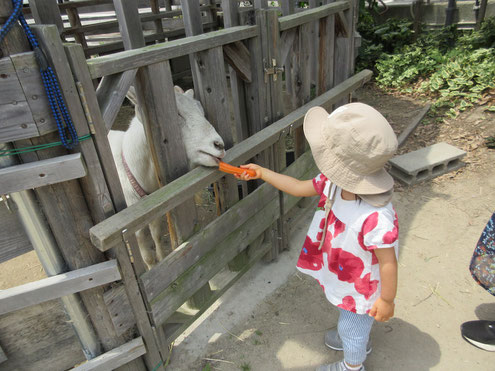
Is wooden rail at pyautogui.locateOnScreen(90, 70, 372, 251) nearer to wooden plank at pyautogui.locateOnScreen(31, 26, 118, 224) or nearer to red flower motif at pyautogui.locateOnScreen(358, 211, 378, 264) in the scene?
wooden plank at pyautogui.locateOnScreen(31, 26, 118, 224)

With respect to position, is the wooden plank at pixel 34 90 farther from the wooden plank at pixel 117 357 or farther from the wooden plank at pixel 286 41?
the wooden plank at pixel 286 41

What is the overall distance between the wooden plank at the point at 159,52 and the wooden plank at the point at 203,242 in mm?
1155

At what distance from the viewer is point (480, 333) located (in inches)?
107

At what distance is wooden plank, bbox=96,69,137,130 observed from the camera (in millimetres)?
1889

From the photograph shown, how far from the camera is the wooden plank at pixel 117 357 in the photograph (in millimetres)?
2236

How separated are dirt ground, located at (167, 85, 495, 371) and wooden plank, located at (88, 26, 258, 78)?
2061 millimetres

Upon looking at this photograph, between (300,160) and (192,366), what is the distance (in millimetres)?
2068

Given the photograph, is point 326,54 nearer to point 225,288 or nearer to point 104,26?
point 225,288

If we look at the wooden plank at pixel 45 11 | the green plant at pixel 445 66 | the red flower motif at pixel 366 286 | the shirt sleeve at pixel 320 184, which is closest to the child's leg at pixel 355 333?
the red flower motif at pixel 366 286

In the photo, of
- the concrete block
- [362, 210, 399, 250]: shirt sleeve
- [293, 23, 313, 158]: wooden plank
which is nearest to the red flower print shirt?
[362, 210, 399, 250]: shirt sleeve

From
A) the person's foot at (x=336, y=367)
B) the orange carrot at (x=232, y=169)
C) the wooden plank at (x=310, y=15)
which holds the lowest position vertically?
the person's foot at (x=336, y=367)

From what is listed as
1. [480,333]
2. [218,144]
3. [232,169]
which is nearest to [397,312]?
[480,333]

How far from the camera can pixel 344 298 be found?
216 cm

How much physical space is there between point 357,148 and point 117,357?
1843 millimetres
